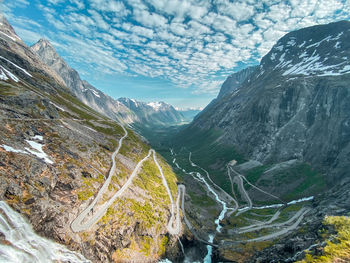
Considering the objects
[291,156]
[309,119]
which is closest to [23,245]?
[291,156]

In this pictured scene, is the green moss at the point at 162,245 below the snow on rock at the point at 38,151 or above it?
below

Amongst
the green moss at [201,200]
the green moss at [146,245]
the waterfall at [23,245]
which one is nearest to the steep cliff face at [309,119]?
the green moss at [201,200]

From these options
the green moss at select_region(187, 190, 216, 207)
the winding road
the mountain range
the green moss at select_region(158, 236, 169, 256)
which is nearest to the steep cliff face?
the mountain range

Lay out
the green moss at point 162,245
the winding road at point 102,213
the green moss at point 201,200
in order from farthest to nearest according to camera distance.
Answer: the green moss at point 201,200 < the green moss at point 162,245 < the winding road at point 102,213

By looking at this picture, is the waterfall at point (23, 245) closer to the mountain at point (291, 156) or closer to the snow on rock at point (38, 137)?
the snow on rock at point (38, 137)

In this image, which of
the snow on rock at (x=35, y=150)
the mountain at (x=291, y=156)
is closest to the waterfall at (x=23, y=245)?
the snow on rock at (x=35, y=150)

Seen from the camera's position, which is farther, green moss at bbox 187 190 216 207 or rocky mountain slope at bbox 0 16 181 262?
green moss at bbox 187 190 216 207

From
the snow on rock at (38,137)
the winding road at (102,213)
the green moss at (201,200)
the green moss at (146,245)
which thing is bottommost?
the green moss at (201,200)

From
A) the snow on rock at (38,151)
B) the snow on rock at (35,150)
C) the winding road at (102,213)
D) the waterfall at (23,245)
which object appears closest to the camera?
the waterfall at (23,245)

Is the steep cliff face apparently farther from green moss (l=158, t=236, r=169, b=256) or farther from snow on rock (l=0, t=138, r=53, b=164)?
snow on rock (l=0, t=138, r=53, b=164)

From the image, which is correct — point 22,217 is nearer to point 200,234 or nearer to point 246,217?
point 200,234

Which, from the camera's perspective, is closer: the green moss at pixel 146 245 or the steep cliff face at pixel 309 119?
the green moss at pixel 146 245

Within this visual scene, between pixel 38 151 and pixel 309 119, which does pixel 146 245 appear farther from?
pixel 309 119
